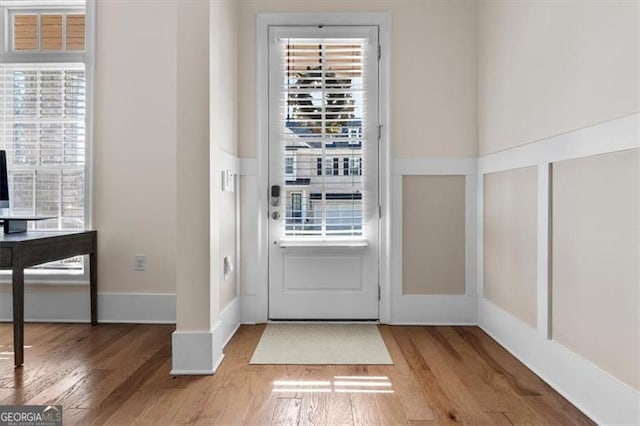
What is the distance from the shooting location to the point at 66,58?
3.39 m

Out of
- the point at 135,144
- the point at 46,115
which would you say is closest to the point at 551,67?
the point at 135,144

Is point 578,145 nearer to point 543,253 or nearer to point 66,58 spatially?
point 543,253

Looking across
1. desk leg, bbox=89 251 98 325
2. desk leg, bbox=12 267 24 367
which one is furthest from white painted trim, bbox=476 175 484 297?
desk leg, bbox=12 267 24 367

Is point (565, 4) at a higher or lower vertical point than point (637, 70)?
higher

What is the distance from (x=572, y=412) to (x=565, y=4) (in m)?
1.89

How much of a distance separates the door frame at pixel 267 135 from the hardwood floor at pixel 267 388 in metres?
0.52

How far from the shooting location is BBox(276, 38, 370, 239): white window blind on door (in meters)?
3.40

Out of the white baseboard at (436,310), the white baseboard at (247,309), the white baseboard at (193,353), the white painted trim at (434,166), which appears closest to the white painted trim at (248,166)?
the white baseboard at (247,309)

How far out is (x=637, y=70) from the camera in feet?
5.43

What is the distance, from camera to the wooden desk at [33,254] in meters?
2.52

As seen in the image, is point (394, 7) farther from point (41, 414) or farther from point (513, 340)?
point (41, 414)

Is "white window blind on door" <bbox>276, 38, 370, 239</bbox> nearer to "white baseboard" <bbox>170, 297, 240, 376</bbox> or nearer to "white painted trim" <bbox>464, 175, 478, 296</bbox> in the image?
"white painted trim" <bbox>464, 175, 478, 296</bbox>

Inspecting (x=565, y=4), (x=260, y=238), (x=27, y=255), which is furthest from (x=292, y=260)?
(x=565, y=4)
